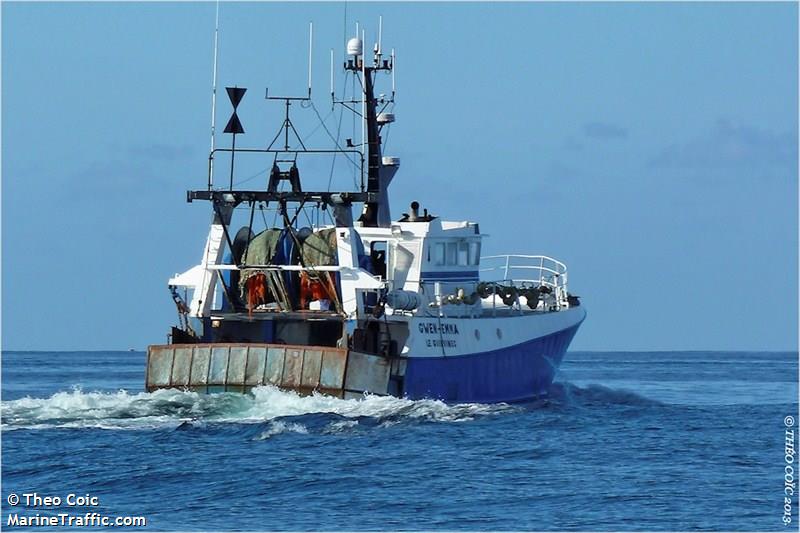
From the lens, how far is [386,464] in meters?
29.2

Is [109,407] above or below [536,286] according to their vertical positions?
below

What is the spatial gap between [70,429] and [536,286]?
17055 millimetres

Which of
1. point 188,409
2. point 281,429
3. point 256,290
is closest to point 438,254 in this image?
point 256,290

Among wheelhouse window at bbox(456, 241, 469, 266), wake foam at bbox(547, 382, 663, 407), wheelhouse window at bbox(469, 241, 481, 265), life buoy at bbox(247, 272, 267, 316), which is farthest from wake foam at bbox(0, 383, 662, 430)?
wake foam at bbox(547, 382, 663, 407)

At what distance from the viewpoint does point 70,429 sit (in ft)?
106

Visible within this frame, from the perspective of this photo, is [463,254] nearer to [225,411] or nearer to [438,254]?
[438,254]

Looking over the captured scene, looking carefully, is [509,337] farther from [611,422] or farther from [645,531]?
[645,531]

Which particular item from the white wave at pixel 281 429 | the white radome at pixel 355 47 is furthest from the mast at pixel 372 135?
the white wave at pixel 281 429

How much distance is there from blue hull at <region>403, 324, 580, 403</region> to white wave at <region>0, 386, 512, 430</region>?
5.36 feet

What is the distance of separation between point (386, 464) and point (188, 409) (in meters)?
6.19

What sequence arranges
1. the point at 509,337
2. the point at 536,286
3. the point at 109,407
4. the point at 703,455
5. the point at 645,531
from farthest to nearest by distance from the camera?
1. the point at 536,286
2. the point at 509,337
3. the point at 109,407
4. the point at 703,455
5. the point at 645,531

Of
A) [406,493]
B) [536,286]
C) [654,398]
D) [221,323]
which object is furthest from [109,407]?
[654,398]

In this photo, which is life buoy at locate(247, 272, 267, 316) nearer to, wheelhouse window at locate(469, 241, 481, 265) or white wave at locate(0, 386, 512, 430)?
white wave at locate(0, 386, 512, 430)

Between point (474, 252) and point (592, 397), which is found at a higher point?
point (474, 252)
